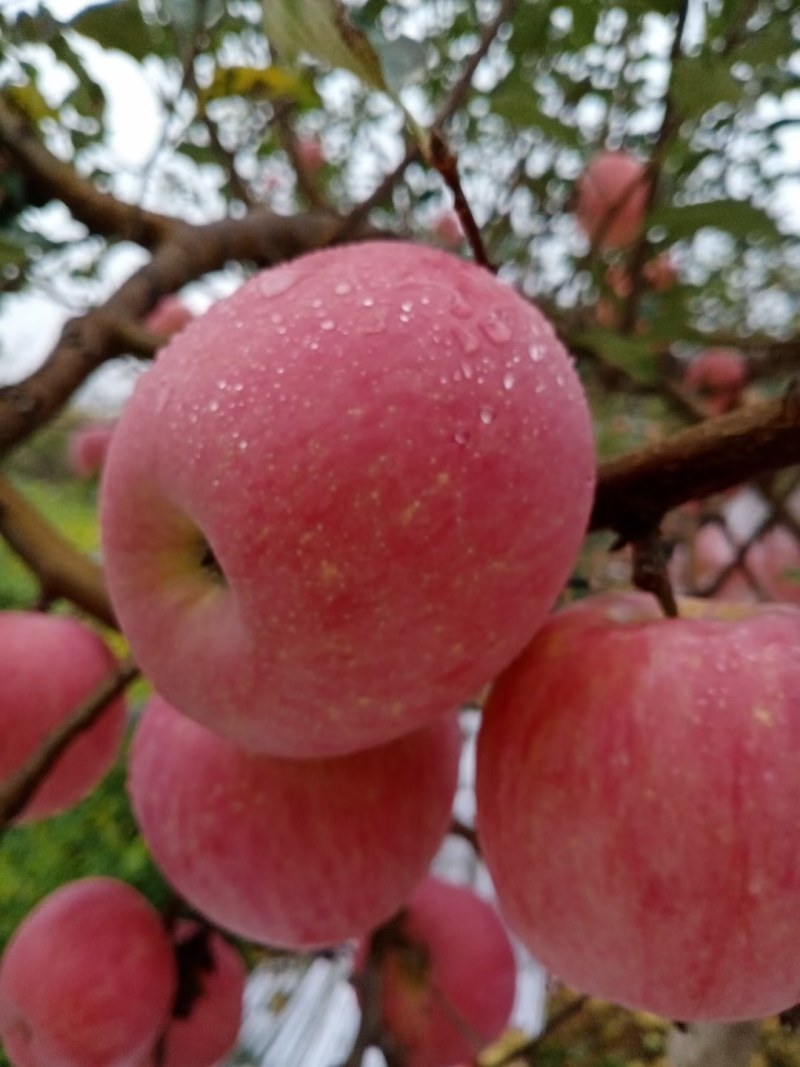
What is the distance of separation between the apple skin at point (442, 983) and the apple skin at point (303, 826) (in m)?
0.23

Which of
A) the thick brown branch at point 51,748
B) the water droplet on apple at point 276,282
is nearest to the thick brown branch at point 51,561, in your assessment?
the thick brown branch at point 51,748

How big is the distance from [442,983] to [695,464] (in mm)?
467

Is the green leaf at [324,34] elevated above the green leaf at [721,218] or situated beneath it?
elevated above

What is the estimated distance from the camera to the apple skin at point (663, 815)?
31cm

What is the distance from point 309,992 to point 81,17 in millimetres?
799

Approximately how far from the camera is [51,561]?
640 mm

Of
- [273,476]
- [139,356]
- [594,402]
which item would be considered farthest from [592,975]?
[594,402]

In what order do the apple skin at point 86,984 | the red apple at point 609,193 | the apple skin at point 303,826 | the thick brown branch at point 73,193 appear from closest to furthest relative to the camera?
the apple skin at point 303,826, the apple skin at point 86,984, the thick brown branch at point 73,193, the red apple at point 609,193

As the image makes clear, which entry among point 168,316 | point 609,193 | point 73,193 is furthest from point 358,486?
point 168,316

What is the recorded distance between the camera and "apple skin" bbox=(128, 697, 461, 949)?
0.43m

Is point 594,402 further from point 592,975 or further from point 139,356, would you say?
point 592,975

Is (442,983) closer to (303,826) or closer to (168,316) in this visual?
(303,826)

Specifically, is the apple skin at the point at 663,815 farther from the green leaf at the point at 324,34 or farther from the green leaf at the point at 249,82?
the green leaf at the point at 249,82

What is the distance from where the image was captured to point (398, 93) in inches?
11.4
